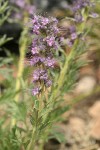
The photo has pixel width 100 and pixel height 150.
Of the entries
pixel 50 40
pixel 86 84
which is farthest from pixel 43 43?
pixel 86 84

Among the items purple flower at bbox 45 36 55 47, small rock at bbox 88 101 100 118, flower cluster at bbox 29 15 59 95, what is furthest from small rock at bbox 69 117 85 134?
purple flower at bbox 45 36 55 47

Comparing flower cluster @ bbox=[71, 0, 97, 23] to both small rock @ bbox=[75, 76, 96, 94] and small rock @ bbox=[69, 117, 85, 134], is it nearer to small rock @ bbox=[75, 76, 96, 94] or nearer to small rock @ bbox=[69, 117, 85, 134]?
small rock @ bbox=[69, 117, 85, 134]

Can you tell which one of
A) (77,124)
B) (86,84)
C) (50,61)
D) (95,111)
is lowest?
(50,61)

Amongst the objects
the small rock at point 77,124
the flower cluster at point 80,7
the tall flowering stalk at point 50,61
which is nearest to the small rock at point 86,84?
the small rock at point 77,124

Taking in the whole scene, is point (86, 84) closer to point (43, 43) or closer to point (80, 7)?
point (80, 7)

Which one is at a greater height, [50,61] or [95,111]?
[95,111]

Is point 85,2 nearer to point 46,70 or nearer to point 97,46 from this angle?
point 46,70

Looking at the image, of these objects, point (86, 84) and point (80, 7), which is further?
point (86, 84)
